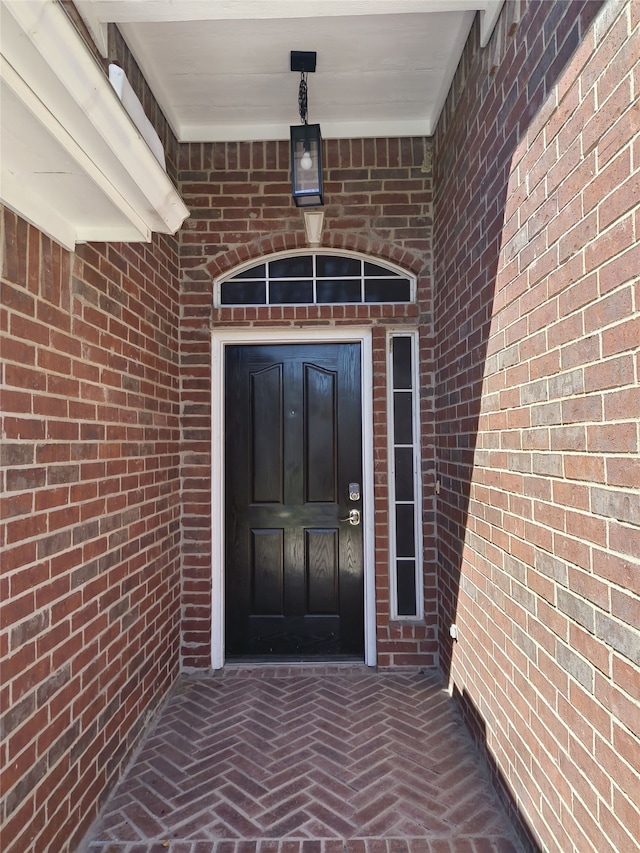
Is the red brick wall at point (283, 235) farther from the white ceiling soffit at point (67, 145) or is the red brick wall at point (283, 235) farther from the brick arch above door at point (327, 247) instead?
the white ceiling soffit at point (67, 145)

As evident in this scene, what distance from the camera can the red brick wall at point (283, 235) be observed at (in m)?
3.21

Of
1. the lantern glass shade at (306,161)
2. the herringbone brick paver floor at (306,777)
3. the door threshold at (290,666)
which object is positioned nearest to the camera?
the herringbone brick paver floor at (306,777)

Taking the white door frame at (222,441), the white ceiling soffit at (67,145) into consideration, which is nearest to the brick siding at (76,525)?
the white ceiling soffit at (67,145)

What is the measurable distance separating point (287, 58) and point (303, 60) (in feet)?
0.30

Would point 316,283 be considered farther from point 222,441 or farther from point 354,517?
point 354,517

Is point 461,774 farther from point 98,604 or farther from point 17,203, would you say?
point 17,203

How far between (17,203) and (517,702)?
2.36 m

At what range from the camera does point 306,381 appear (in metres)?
3.29

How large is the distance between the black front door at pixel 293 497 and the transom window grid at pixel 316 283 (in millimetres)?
301

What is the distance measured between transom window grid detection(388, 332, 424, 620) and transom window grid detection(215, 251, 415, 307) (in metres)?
0.31

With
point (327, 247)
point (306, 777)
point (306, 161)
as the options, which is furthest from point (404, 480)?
point (306, 161)

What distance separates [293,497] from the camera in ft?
10.7

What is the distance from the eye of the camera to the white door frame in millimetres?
3182

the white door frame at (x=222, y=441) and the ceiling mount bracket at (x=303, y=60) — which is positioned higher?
the ceiling mount bracket at (x=303, y=60)
